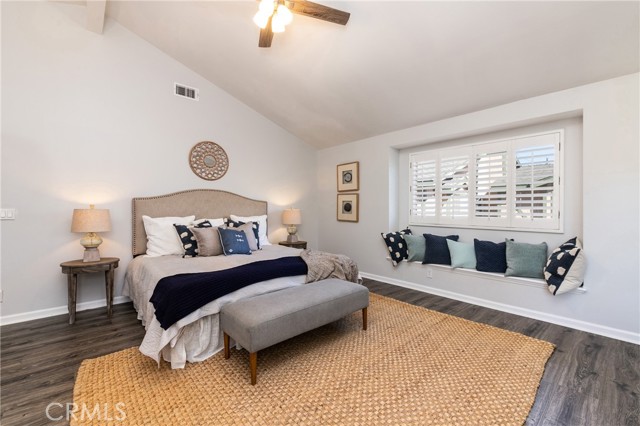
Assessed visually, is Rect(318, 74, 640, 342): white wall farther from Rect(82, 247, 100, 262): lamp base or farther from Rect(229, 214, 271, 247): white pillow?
Rect(82, 247, 100, 262): lamp base

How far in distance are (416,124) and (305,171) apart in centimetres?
224

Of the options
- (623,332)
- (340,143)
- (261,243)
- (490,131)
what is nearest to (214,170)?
(261,243)

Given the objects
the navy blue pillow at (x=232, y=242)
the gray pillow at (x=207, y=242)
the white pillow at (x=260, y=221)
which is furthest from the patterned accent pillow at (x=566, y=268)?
the gray pillow at (x=207, y=242)

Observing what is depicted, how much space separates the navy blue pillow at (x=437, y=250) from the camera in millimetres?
3775

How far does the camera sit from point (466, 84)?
118 inches

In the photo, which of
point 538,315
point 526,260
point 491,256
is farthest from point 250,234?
Result: point 538,315

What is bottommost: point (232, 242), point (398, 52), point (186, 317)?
point (186, 317)

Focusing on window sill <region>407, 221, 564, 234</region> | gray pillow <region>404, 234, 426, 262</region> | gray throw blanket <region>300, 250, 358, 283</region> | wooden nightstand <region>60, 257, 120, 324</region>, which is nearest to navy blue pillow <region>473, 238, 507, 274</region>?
window sill <region>407, 221, 564, 234</region>

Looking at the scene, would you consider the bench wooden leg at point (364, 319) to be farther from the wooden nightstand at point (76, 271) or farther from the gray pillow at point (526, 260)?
the wooden nightstand at point (76, 271)

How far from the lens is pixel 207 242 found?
324 cm

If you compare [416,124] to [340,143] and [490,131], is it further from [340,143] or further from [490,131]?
[340,143]

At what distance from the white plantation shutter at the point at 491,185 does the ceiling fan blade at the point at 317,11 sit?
2463 mm

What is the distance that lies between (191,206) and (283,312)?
8.46ft

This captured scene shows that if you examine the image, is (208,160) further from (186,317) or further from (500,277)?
(500,277)
